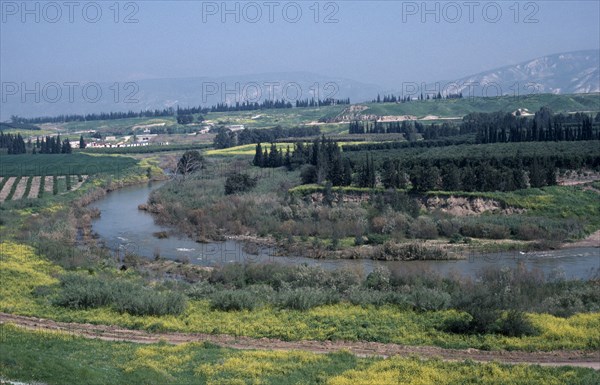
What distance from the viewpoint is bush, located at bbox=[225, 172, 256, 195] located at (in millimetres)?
55275

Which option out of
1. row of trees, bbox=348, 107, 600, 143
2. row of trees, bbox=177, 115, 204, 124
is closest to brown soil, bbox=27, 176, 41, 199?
row of trees, bbox=348, 107, 600, 143

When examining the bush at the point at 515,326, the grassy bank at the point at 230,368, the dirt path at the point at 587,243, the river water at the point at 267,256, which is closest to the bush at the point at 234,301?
the grassy bank at the point at 230,368

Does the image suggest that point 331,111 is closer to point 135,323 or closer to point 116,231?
point 116,231

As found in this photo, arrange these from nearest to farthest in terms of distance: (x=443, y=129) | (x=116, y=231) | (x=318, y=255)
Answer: (x=318, y=255) < (x=116, y=231) < (x=443, y=129)

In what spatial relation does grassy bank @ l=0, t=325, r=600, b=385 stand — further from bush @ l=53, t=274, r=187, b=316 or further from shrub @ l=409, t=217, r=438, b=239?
shrub @ l=409, t=217, r=438, b=239

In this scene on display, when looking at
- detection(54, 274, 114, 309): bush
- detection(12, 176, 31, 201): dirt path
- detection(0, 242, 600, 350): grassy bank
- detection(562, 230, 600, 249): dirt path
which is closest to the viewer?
detection(0, 242, 600, 350): grassy bank

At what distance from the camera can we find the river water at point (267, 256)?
33625 millimetres

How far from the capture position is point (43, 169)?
73.3m

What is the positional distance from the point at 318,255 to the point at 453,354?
20214mm

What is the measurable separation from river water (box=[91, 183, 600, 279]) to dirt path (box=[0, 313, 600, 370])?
38.3 feet

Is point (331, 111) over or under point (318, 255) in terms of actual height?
over

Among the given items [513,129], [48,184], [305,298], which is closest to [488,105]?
[513,129]

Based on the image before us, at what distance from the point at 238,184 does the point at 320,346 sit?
37.4 meters

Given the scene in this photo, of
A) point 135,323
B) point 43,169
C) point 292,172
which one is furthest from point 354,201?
point 43,169
